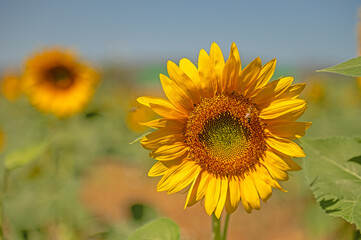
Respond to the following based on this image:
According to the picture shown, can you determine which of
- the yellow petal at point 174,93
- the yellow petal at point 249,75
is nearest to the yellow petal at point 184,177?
the yellow petal at point 174,93

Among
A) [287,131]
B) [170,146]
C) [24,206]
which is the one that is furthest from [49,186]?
[287,131]

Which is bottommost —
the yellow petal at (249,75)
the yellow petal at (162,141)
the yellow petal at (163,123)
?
the yellow petal at (162,141)

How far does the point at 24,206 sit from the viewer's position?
128 inches

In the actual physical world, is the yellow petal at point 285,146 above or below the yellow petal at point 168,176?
above

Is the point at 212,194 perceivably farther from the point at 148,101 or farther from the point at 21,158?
the point at 21,158

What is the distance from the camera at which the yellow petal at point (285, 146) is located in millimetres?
1198

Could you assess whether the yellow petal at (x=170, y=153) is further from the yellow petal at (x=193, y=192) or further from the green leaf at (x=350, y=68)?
the green leaf at (x=350, y=68)

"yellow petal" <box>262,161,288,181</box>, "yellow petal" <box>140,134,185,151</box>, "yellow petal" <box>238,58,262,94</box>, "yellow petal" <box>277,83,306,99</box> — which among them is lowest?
"yellow petal" <box>262,161,288,181</box>

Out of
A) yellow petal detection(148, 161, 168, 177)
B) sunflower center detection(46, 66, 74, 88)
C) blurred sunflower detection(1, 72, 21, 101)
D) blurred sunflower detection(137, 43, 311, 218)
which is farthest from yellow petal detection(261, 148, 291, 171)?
blurred sunflower detection(1, 72, 21, 101)

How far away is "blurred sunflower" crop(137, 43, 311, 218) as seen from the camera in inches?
47.2

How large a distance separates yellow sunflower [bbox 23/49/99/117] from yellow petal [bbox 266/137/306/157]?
280 centimetres

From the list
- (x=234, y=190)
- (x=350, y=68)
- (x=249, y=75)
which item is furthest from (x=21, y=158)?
(x=350, y=68)

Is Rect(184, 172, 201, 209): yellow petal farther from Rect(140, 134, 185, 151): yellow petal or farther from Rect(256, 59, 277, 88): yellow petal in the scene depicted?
Rect(256, 59, 277, 88): yellow petal

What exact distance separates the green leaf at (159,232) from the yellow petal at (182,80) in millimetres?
466
